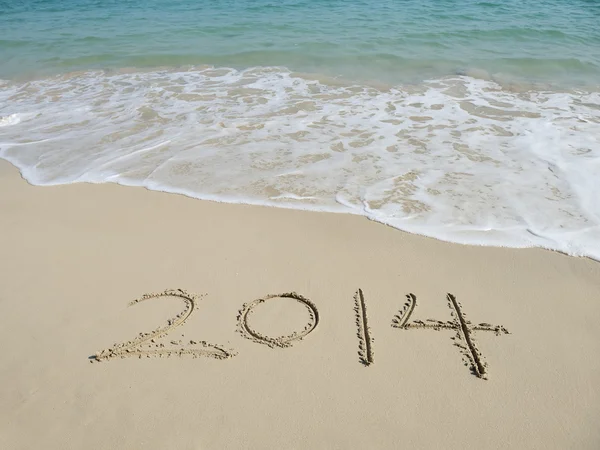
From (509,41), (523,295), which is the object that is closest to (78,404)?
(523,295)

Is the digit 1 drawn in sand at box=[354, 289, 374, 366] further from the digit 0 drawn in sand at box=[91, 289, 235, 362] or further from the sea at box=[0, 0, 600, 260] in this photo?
the sea at box=[0, 0, 600, 260]

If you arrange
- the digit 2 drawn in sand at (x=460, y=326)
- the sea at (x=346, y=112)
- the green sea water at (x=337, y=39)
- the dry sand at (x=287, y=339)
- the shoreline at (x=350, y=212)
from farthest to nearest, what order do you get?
the green sea water at (x=337, y=39)
the sea at (x=346, y=112)
the shoreline at (x=350, y=212)
the digit 2 drawn in sand at (x=460, y=326)
the dry sand at (x=287, y=339)

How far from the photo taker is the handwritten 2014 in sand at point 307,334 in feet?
8.46

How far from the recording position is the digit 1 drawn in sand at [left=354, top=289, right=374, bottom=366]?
2.54 m

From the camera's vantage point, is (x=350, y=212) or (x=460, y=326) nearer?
(x=460, y=326)

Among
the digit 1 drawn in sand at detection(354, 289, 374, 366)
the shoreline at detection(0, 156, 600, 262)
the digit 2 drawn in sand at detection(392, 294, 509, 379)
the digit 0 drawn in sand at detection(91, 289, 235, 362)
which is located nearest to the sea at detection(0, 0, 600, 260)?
the shoreline at detection(0, 156, 600, 262)

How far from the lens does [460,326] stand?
2.73 metres

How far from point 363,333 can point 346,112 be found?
4.01 meters

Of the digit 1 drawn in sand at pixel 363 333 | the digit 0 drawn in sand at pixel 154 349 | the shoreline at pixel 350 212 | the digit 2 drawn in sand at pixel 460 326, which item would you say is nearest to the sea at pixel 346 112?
the shoreline at pixel 350 212

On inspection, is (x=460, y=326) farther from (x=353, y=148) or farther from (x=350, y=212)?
(x=353, y=148)

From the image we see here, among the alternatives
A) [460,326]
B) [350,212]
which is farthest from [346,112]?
[460,326]

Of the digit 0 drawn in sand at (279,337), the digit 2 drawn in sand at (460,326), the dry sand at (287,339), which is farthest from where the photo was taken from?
the digit 0 drawn in sand at (279,337)

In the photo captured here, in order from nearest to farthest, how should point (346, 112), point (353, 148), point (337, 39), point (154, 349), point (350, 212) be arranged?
point (154, 349), point (350, 212), point (353, 148), point (346, 112), point (337, 39)

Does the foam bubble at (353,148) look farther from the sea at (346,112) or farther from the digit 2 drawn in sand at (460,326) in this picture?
the digit 2 drawn in sand at (460,326)
